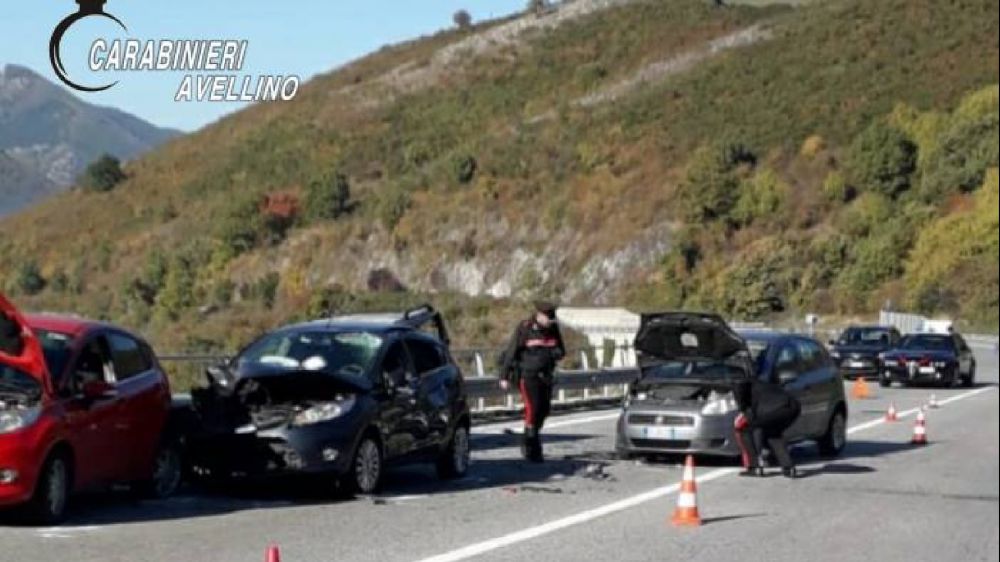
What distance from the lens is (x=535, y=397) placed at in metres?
18.9

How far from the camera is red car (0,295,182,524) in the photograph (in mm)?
12492

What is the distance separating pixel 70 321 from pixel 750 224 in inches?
2618

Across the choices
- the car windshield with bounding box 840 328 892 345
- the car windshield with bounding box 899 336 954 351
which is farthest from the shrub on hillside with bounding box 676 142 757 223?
the car windshield with bounding box 899 336 954 351

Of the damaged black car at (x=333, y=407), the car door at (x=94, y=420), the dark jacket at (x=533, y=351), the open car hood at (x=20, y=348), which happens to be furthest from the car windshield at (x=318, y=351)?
the open car hood at (x=20, y=348)

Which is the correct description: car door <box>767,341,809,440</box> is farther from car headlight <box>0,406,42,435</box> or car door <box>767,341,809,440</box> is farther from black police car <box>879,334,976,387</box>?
black police car <box>879,334,976,387</box>

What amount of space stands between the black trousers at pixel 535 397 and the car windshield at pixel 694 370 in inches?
55.7

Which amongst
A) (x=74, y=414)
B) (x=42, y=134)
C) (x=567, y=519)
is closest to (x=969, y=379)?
(x=42, y=134)

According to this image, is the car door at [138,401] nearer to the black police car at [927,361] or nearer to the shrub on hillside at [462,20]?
the black police car at [927,361]

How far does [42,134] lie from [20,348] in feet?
51.8

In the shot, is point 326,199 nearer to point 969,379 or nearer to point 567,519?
point 969,379

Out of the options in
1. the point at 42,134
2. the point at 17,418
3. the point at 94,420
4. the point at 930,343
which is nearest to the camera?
the point at 17,418

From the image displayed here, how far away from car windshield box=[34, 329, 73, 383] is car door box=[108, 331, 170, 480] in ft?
1.88

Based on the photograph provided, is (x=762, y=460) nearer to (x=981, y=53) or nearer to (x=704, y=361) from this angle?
(x=704, y=361)

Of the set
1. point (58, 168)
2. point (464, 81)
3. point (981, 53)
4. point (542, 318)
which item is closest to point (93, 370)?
point (542, 318)
